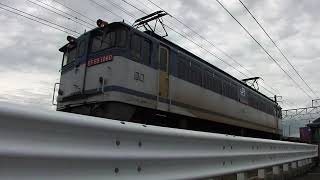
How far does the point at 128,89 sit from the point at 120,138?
7490 millimetres

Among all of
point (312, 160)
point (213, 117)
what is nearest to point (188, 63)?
point (213, 117)

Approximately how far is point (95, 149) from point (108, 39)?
8645 millimetres

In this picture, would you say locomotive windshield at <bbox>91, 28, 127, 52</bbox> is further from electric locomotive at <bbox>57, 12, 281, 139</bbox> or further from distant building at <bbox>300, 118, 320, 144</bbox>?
distant building at <bbox>300, 118, 320, 144</bbox>

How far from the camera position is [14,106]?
221 cm

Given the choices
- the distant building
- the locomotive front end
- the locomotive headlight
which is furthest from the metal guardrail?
the distant building

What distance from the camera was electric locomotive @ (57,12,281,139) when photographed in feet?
35.0

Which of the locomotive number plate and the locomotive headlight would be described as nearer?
the locomotive number plate

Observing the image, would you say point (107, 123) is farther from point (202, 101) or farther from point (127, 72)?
point (202, 101)

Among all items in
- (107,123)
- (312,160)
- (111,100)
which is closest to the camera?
(107,123)

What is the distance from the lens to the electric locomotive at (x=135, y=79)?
1066 centimetres

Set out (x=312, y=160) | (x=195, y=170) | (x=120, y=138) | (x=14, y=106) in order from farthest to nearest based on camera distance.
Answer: (x=312, y=160) → (x=195, y=170) → (x=120, y=138) → (x=14, y=106)

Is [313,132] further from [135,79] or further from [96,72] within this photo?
Result: [96,72]

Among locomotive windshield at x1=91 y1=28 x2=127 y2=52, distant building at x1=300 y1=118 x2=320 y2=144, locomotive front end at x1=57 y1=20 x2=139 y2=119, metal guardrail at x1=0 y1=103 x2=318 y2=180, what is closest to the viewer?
metal guardrail at x1=0 y1=103 x2=318 y2=180

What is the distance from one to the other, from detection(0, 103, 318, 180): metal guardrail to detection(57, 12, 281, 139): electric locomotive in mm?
5830
